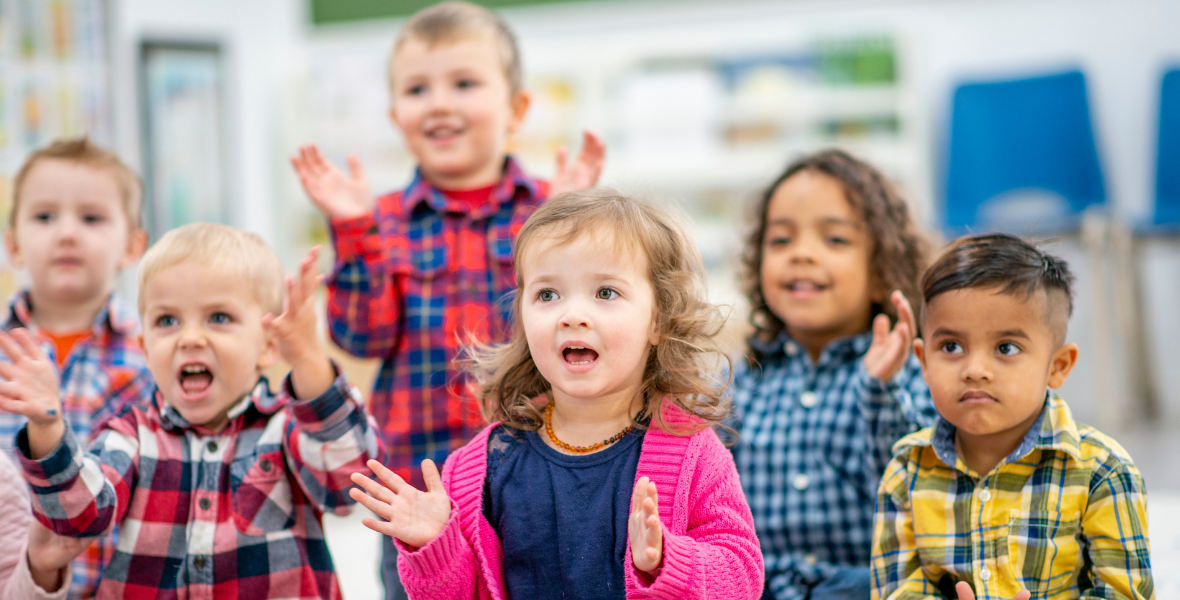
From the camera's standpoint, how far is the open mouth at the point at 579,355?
3.84 feet

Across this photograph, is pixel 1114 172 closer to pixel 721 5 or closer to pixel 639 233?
pixel 721 5

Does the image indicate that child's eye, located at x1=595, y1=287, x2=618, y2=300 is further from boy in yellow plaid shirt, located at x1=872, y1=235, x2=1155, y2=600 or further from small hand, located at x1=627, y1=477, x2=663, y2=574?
boy in yellow plaid shirt, located at x1=872, y1=235, x2=1155, y2=600

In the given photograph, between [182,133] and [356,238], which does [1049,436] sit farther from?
[182,133]

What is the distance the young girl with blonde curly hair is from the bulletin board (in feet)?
9.57

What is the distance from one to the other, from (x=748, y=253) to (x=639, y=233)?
697 millimetres

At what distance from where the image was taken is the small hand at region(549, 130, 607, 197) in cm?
180

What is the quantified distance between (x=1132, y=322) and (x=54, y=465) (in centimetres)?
378

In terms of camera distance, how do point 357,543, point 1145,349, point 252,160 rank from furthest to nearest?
point 252,160 → point 1145,349 → point 357,543

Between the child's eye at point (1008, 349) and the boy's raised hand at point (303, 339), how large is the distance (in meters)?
0.87

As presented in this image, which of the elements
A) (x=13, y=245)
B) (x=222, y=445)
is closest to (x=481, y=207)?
(x=222, y=445)

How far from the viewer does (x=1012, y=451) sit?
1.23m

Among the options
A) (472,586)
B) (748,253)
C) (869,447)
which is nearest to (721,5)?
(748,253)

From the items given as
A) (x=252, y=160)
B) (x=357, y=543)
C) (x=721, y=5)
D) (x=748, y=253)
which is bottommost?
(x=357, y=543)

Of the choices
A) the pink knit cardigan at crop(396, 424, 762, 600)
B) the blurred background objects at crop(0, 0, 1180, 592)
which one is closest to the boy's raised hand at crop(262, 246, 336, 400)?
the pink knit cardigan at crop(396, 424, 762, 600)
